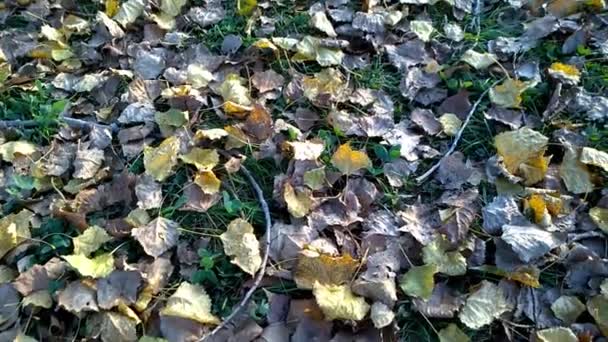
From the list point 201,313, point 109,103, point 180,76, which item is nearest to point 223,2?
point 180,76

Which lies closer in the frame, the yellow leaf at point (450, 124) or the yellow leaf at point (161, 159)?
the yellow leaf at point (161, 159)

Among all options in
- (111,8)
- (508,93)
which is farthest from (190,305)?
(111,8)

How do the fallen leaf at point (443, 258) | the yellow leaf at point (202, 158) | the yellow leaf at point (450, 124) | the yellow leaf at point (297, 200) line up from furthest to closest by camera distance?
1. the yellow leaf at point (450, 124)
2. the yellow leaf at point (202, 158)
3. the yellow leaf at point (297, 200)
4. the fallen leaf at point (443, 258)

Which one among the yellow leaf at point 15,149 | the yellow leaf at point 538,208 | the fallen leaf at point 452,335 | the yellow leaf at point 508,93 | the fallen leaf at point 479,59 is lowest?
the fallen leaf at point 452,335

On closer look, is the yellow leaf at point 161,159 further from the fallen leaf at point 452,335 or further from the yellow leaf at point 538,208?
the yellow leaf at point 538,208

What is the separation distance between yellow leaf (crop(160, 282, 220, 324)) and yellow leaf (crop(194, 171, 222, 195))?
0.95ft

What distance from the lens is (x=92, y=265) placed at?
151 centimetres

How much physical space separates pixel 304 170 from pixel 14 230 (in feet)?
2.48

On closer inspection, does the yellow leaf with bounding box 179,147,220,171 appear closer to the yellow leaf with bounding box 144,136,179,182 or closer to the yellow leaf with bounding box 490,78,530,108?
the yellow leaf with bounding box 144,136,179,182

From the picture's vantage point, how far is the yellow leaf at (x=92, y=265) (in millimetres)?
1487

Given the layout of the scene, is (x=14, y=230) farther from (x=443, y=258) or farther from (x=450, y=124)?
(x=450, y=124)

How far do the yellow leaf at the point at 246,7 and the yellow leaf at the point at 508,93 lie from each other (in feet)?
2.86

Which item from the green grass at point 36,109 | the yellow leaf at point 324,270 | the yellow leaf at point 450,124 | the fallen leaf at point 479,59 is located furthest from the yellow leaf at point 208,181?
the fallen leaf at point 479,59

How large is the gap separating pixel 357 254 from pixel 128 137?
0.76 m
